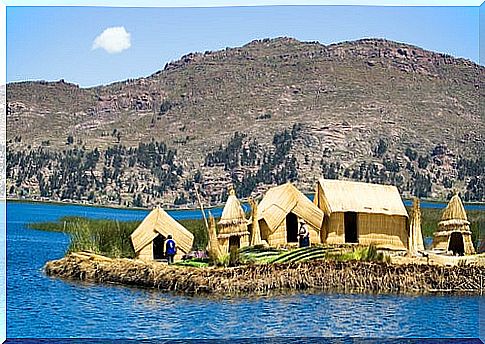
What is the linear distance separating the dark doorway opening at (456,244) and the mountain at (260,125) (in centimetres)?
610

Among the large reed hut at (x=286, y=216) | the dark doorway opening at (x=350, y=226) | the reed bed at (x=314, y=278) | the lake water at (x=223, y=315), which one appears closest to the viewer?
the lake water at (x=223, y=315)

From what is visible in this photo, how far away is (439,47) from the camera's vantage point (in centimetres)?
1802

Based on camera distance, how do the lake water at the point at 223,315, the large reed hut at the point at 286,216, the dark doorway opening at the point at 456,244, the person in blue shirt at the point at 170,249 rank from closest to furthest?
the lake water at the point at 223,315, the person in blue shirt at the point at 170,249, the large reed hut at the point at 286,216, the dark doorway opening at the point at 456,244

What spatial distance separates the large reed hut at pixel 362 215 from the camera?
45.4 feet

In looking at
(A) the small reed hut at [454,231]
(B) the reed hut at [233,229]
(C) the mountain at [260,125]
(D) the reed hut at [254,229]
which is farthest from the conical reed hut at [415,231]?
(C) the mountain at [260,125]

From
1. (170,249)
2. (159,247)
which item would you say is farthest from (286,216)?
(159,247)

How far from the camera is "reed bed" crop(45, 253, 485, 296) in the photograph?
1257 cm

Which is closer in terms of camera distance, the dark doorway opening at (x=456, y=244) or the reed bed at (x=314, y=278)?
the reed bed at (x=314, y=278)

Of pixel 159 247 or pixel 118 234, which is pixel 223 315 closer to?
pixel 159 247

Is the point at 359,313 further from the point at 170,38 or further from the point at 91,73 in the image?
the point at 91,73

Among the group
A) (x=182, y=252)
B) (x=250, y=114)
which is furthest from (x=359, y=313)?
(x=250, y=114)

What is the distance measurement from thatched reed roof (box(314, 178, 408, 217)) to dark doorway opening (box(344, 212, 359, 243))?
0.24 m

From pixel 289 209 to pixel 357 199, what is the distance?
843mm

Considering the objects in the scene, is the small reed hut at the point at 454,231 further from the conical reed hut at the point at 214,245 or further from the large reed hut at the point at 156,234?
the large reed hut at the point at 156,234
